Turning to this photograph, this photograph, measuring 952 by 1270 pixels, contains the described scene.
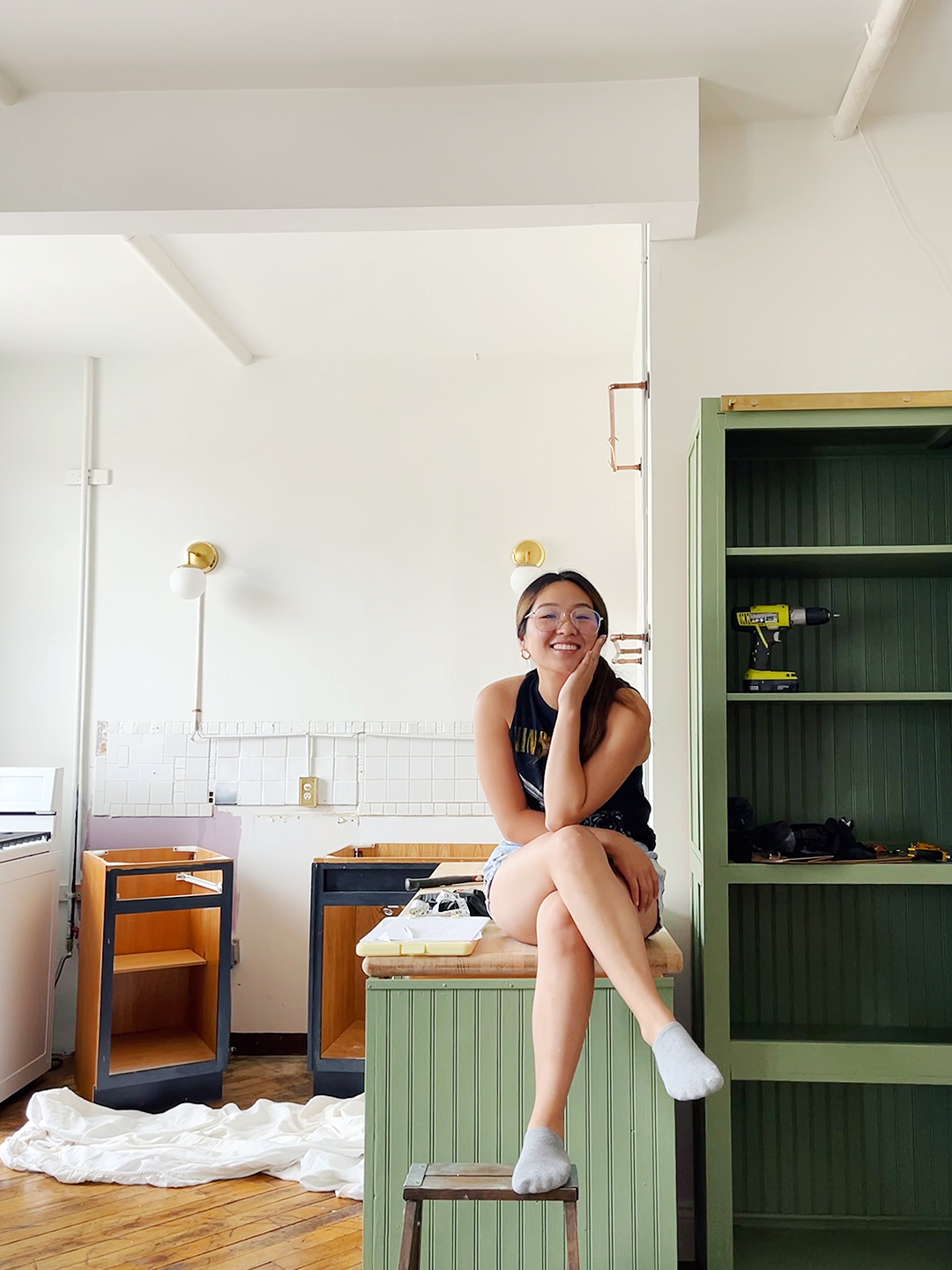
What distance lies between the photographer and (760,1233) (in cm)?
259

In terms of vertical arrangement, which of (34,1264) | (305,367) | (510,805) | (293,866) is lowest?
(34,1264)

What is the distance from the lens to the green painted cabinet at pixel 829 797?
2463mm

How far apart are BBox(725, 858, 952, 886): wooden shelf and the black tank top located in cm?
23

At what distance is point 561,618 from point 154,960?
2451mm

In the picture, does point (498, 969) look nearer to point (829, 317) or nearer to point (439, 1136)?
point (439, 1136)

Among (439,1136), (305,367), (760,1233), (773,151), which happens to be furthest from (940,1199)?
(305,367)

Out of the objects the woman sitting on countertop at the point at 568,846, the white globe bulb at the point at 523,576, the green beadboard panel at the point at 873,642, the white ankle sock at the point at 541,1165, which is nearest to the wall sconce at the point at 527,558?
the white globe bulb at the point at 523,576

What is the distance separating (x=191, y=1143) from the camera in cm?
329

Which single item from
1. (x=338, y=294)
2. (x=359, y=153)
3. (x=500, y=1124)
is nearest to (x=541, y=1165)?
(x=500, y=1124)

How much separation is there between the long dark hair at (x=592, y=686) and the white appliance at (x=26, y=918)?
7.27 ft

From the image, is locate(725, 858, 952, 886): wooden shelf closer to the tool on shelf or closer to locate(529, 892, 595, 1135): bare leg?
the tool on shelf

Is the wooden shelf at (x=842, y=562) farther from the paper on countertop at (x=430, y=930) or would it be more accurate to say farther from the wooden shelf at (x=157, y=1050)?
the wooden shelf at (x=157, y=1050)

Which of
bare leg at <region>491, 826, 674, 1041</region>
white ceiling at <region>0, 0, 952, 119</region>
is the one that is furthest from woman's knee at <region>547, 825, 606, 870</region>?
white ceiling at <region>0, 0, 952, 119</region>

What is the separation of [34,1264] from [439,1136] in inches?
45.1
